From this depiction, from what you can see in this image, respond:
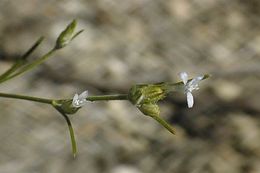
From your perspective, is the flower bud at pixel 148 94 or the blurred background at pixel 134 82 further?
the blurred background at pixel 134 82

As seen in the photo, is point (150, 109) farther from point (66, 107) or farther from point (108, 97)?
point (66, 107)

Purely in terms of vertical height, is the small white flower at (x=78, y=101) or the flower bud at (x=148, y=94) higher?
the flower bud at (x=148, y=94)

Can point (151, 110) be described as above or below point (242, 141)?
below

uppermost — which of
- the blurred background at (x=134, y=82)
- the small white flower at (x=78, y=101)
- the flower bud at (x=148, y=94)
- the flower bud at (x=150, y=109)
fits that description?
the blurred background at (x=134, y=82)

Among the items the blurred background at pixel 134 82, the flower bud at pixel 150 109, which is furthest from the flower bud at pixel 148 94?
the blurred background at pixel 134 82

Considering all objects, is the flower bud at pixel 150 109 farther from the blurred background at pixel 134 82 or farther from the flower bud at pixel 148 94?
the blurred background at pixel 134 82

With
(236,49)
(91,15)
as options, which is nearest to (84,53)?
(91,15)

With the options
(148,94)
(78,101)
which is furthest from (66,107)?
(148,94)

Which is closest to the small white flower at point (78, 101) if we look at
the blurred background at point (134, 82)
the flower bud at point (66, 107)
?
the flower bud at point (66, 107)

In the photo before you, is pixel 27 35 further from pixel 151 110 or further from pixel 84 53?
pixel 151 110
